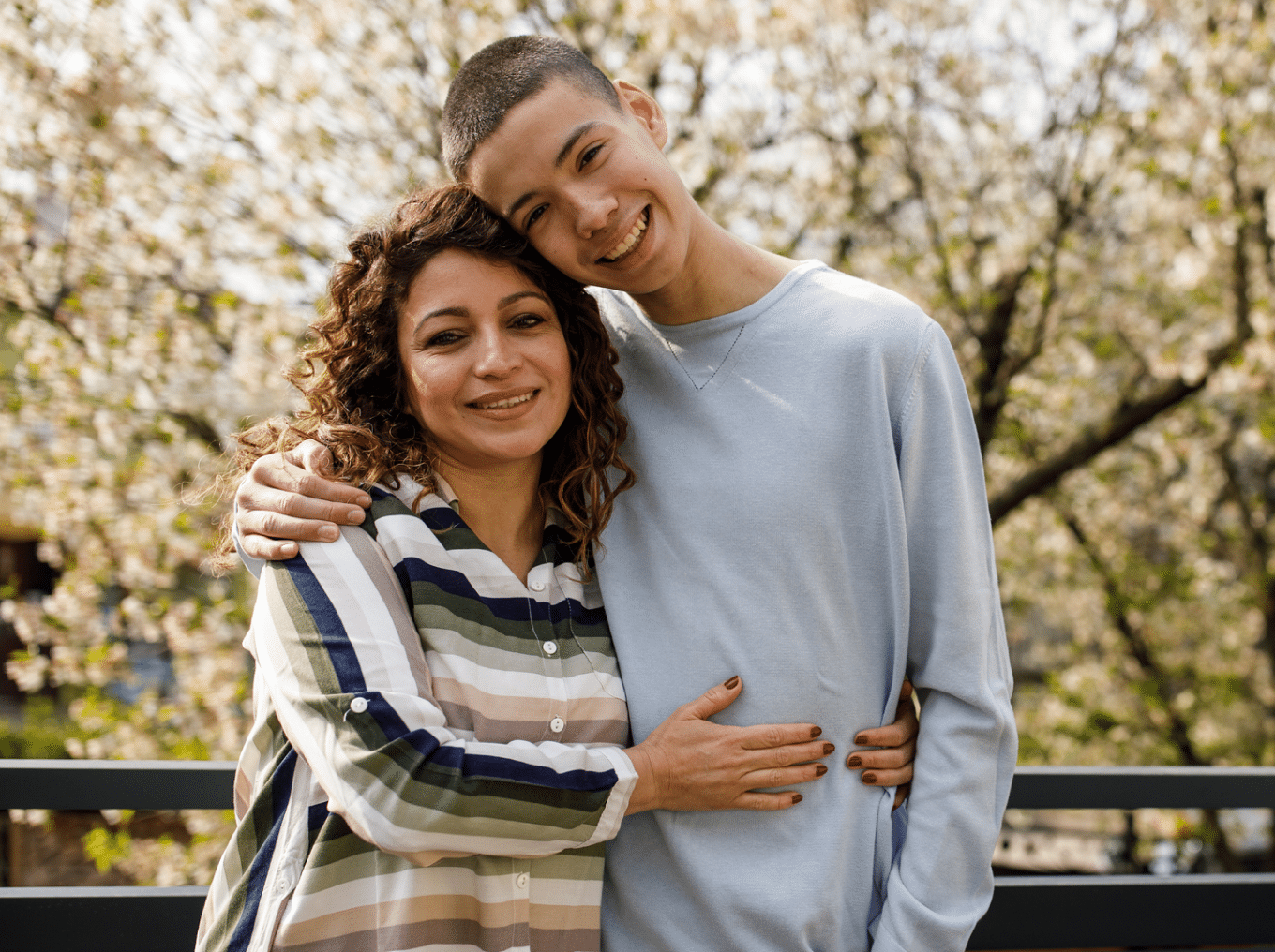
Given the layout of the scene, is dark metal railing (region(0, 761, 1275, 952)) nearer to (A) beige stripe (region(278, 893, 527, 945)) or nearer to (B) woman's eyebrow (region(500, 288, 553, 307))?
(A) beige stripe (region(278, 893, 527, 945))

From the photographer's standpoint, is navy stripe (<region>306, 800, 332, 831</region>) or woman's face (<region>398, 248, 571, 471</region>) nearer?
navy stripe (<region>306, 800, 332, 831</region>)

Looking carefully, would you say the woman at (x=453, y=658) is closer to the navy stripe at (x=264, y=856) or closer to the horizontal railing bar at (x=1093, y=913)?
the navy stripe at (x=264, y=856)

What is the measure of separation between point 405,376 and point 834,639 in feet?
2.74

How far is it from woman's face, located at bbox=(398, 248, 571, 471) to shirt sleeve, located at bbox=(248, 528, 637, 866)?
253 millimetres

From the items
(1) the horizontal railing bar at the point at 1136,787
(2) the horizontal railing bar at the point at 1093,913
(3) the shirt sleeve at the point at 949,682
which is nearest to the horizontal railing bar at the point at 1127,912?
(2) the horizontal railing bar at the point at 1093,913

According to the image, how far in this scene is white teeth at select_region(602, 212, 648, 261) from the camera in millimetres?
1580

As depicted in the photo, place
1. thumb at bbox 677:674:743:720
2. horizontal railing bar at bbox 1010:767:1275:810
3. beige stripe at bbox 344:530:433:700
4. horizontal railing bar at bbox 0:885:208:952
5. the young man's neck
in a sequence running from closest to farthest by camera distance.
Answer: beige stripe at bbox 344:530:433:700
thumb at bbox 677:674:743:720
the young man's neck
horizontal railing bar at bbox 0:885:208:952
horizontal railing bar at bbox 1010:767:1275:810

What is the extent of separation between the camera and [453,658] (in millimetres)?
1441

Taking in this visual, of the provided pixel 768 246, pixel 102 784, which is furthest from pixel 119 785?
pixel 768 246

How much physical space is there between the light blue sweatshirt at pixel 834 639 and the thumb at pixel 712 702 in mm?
31

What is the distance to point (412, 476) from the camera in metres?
1.58

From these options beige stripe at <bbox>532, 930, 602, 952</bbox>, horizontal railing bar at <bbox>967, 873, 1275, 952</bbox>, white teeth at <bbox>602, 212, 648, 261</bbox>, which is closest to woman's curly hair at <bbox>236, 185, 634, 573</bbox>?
white teeth at <bbox>602, 212, 648, 261</bbox>

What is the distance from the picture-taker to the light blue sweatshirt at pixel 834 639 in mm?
1462

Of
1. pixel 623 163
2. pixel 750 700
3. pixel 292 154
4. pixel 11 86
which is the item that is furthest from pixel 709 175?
pixel 750 700
